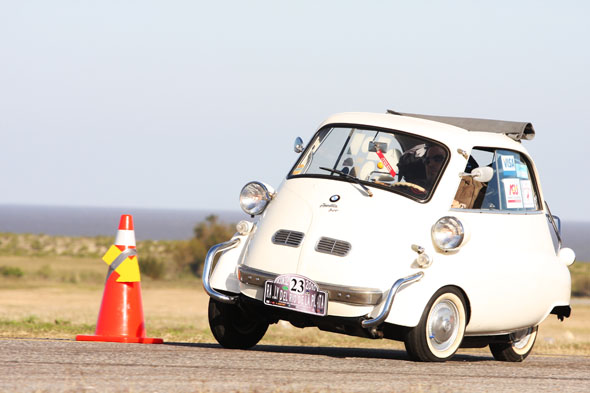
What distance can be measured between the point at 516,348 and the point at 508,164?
1.77 meters

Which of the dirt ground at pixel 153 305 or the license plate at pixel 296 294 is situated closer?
the license plate at pixel 296 294

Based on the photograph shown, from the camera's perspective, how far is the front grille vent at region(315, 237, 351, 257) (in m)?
8.33

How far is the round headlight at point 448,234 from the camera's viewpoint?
842 cm

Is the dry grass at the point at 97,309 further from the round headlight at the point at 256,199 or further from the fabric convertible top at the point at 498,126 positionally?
the fabric convertible top at the point at 498,126

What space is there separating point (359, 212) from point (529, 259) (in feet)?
Answer: 6.12

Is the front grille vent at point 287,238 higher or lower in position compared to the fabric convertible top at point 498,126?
lower

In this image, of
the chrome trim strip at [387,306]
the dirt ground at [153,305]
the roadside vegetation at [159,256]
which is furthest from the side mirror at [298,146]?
the roadside vegetation at [159,256]

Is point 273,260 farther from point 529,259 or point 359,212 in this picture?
point 529,259

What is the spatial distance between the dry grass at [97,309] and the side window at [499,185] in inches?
235

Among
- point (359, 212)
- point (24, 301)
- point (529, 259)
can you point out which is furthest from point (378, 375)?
point (24, 301)

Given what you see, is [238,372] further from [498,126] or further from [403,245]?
[498,126]

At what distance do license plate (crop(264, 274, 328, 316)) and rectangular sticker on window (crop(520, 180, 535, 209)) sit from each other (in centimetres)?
250

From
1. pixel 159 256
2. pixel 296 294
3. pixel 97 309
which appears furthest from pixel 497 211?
pixel 159 256

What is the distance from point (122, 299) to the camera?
32.7 ft
